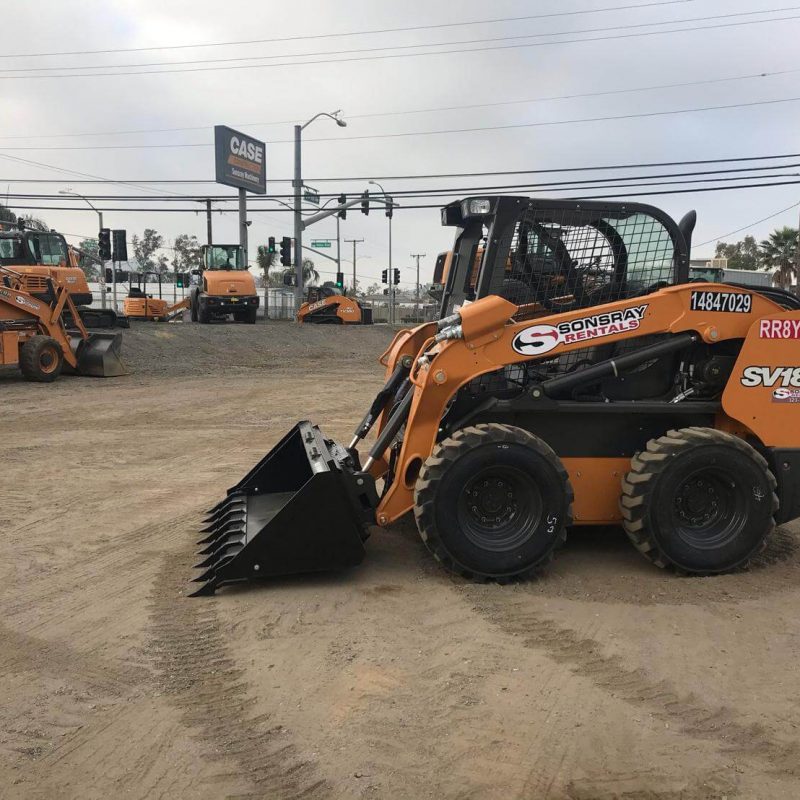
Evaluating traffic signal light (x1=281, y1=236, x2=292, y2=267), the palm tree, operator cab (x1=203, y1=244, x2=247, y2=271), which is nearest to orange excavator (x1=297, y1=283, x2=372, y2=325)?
traffic signal light (x1=281, y1=236, x2=292, y2=267)

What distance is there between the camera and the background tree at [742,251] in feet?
210

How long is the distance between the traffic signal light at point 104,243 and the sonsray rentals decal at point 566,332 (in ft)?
83.0

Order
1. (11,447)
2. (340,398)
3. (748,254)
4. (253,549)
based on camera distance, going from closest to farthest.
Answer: (253,549) < (11,447) < (340,398) < (748,254)

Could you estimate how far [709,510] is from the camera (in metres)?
4.93

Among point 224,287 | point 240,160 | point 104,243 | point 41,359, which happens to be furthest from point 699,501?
point 240,160

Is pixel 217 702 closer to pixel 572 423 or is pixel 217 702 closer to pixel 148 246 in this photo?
pixel 572 423

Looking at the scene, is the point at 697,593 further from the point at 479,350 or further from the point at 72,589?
the point at 72,589

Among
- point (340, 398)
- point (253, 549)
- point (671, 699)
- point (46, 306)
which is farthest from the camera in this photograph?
point (46, 306)

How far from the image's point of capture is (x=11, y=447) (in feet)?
30.7

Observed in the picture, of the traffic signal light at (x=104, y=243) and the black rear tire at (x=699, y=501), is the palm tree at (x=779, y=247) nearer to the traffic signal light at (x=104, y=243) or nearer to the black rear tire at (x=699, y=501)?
the traffic signal light at (x=104, y=243)

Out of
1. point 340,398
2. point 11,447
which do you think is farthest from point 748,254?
point 11,447

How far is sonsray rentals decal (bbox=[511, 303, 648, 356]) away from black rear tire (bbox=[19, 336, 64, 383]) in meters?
14.2

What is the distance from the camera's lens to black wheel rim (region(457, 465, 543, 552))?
4.66 metres

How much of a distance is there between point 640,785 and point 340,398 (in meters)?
Answer: 11.8
